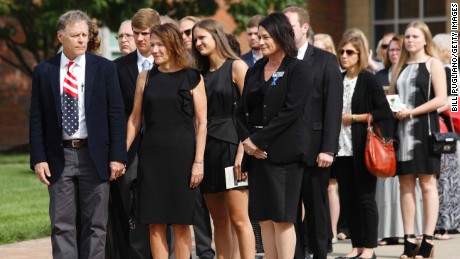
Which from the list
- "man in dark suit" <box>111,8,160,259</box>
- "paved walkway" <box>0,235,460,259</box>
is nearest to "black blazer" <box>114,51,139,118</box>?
"man in dark suit" <box>111,8,160,259</box>

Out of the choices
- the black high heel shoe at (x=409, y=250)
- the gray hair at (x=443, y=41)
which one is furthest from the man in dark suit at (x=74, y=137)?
the gray hair at (x=443, y=41)

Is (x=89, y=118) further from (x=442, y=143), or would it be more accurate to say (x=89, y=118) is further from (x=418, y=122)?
(x=442, y=143)

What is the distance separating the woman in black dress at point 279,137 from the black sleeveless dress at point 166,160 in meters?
0.47

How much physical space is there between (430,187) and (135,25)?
3279mm

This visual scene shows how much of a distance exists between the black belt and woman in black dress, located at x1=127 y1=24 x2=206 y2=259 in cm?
50

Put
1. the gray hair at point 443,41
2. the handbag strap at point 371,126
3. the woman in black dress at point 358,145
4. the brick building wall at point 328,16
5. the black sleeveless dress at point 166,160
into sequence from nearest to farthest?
the black sleeveless dress at point 166,160
the woman in black dress at point 358,145
the handbag strap at point 371,126
the gray hair at point 443,41
the brick building wall at point 328,16

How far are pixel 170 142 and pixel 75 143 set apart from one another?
2.31ft

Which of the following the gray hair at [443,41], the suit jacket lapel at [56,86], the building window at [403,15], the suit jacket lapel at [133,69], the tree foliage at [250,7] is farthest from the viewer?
the building window at [403,15]

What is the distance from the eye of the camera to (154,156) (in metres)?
8.14

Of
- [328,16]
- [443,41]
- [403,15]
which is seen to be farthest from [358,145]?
[328,16]

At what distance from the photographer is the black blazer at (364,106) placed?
9.91m

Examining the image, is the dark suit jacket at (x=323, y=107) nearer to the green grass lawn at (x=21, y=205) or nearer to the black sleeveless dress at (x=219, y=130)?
the black sleeveless dress at (x=219, y=130)

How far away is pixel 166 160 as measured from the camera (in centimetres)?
812

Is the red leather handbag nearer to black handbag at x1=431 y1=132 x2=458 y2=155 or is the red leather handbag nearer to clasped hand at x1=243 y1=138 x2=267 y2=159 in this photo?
black handbag at x1=431 y1=132 x2=458 y2=155
